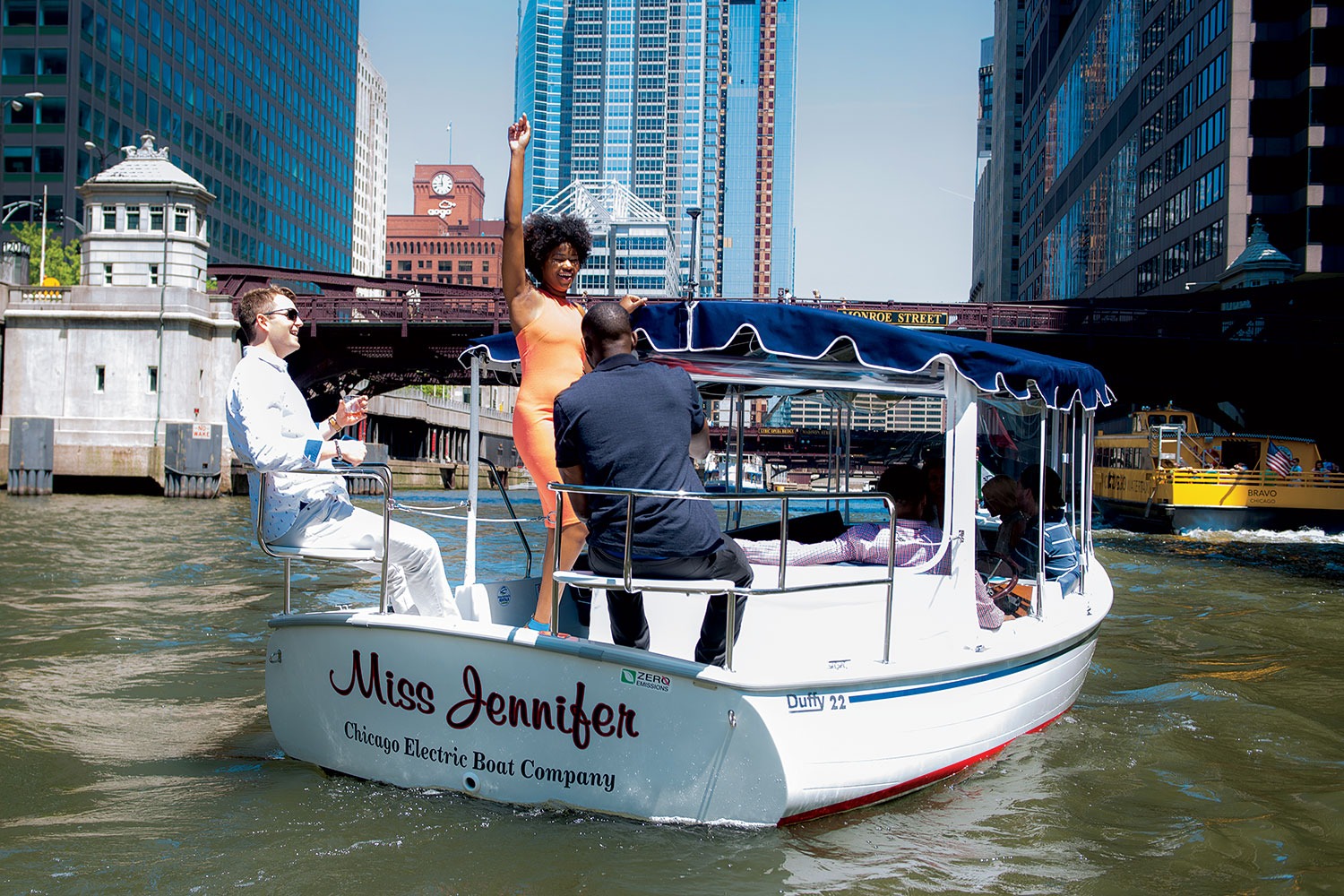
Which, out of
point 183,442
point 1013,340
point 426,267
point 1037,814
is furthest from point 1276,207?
point 426,267

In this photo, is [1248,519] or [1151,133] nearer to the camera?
[1248,519]

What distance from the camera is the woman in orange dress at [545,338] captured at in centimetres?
541

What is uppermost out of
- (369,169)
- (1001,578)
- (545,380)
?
(369,169)

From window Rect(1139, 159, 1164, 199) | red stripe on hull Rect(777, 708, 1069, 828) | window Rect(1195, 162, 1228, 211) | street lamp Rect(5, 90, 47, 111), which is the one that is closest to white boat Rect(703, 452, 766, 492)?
red stripe on hull Rect(777, 708, 1069, 828)

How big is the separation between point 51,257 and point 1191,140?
54317mm

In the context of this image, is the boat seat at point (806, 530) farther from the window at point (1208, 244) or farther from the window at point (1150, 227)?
the window at point (1150, 227)

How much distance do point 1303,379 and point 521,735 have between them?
42639mm

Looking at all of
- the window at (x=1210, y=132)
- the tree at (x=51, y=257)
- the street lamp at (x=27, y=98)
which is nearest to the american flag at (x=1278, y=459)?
the window at (x=1210, y=132)

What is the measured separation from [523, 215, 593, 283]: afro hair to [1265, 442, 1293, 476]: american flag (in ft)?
97.9

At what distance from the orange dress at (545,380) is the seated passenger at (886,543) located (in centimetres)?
165

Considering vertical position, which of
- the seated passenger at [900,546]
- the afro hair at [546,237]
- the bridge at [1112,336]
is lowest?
the seated passenger at [900,546]

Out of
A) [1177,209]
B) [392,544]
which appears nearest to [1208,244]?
[1177,209]

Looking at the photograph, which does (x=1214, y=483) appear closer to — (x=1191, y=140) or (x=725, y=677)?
(x=725, y=677)

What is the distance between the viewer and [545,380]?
5.45 meters
